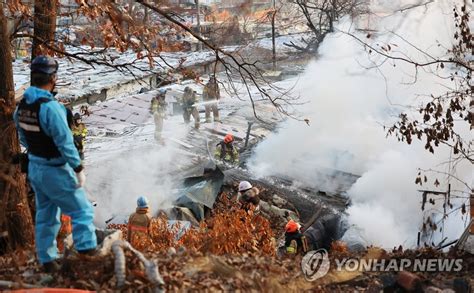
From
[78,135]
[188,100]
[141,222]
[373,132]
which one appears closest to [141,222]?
[141,222]

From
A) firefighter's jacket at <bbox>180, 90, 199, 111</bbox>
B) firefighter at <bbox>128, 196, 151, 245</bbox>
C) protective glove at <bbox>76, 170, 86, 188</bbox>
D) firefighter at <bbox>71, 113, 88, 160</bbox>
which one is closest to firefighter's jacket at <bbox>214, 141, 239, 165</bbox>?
firefighter's jacket at <bbox>180, 90, 199, 111</bbox>

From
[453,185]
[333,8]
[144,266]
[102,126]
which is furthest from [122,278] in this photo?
[333,8]

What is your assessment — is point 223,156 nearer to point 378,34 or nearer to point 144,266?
point 378,34

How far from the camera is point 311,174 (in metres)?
16.6

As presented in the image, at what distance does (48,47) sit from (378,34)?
524 inches

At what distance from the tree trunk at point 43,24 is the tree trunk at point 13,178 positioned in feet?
2.37

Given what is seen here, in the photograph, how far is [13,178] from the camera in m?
7.39

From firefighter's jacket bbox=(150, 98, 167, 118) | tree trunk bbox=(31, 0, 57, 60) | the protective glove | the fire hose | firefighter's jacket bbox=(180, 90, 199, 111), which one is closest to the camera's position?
the fire hose

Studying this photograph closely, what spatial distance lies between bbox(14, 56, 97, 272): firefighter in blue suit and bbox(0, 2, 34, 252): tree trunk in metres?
2.55

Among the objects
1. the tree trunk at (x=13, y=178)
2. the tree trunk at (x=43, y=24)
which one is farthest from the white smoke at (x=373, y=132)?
the tree trunk at (x=13, y=178)

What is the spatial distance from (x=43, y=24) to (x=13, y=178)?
2515mm

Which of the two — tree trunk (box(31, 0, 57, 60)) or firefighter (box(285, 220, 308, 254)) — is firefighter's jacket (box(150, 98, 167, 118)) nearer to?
tree trunk (box(31, 0, 57, 60))

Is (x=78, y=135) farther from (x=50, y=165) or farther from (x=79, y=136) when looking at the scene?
(x=50, y=165)

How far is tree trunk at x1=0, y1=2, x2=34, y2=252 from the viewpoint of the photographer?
748 centimetres
